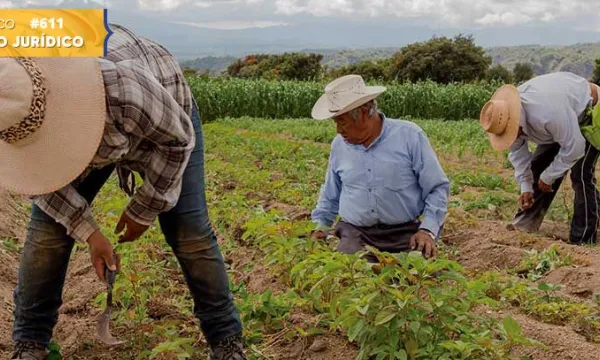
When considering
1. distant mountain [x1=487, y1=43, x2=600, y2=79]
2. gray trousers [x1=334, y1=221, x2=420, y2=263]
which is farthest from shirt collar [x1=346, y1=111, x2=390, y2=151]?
distant mountain [x1=487, y1=43, x2=600, y2=79]

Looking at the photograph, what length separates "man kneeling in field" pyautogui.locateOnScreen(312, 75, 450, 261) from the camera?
156 inches

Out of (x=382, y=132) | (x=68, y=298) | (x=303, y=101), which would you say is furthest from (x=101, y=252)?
(x=303, y=101)

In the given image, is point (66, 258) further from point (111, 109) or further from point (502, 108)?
point (502, 108)

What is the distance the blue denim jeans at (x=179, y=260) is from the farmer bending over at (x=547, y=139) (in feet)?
9.59

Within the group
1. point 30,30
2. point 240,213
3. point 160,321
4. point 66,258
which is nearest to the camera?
point 30,30

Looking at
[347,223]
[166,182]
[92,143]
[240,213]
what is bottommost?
[240,213]

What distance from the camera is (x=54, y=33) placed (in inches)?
102

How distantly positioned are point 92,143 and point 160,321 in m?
1.51

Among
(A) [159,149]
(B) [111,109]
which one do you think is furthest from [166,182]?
(B) [111,109]

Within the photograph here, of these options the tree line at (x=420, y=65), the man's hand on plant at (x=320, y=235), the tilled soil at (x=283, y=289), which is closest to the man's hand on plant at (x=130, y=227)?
the tilled soil at (x=283, y=289)

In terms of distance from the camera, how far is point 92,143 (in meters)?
2.38

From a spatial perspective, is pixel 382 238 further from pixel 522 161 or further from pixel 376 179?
pixel 522 161

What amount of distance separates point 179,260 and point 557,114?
3269mm

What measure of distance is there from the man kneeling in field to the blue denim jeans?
3.12ft
